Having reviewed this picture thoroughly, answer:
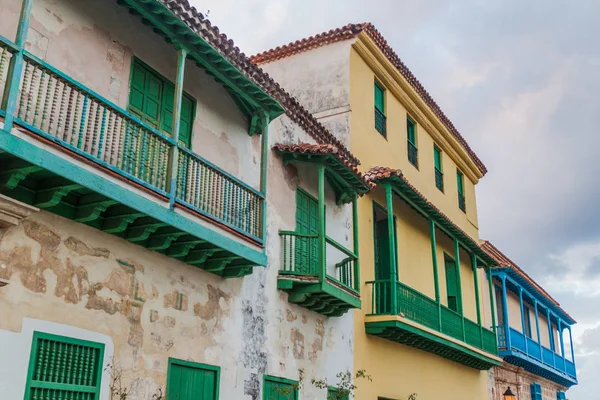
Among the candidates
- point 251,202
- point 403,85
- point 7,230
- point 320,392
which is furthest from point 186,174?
point 403,85

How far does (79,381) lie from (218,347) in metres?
2.64

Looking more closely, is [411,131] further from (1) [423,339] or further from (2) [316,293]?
(2) [316,293]

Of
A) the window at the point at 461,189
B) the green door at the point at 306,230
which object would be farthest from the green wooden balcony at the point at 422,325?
the window at the point at 461,189

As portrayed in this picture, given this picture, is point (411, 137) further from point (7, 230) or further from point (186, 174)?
point (7, 230)

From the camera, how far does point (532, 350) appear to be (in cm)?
2383

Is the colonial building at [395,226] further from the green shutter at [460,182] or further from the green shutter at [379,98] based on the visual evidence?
the green shutter at [460,182]

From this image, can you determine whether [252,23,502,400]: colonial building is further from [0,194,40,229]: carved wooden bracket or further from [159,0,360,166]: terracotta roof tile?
[0,194,40,229]: carved wooden bracket

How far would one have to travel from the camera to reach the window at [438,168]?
20750 millimetres

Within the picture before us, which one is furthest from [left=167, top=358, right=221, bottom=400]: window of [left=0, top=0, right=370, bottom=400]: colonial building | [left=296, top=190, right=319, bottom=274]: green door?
[left=296, top=190, right=319, bottom=274]: green door

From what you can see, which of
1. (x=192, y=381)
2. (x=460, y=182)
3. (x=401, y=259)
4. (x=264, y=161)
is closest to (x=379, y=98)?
(x=401, y=259)

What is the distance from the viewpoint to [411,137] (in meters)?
19.3

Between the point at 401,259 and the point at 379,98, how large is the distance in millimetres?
4081

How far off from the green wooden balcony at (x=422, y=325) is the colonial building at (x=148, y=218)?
162 centimetres

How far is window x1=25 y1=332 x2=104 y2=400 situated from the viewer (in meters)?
7.10
